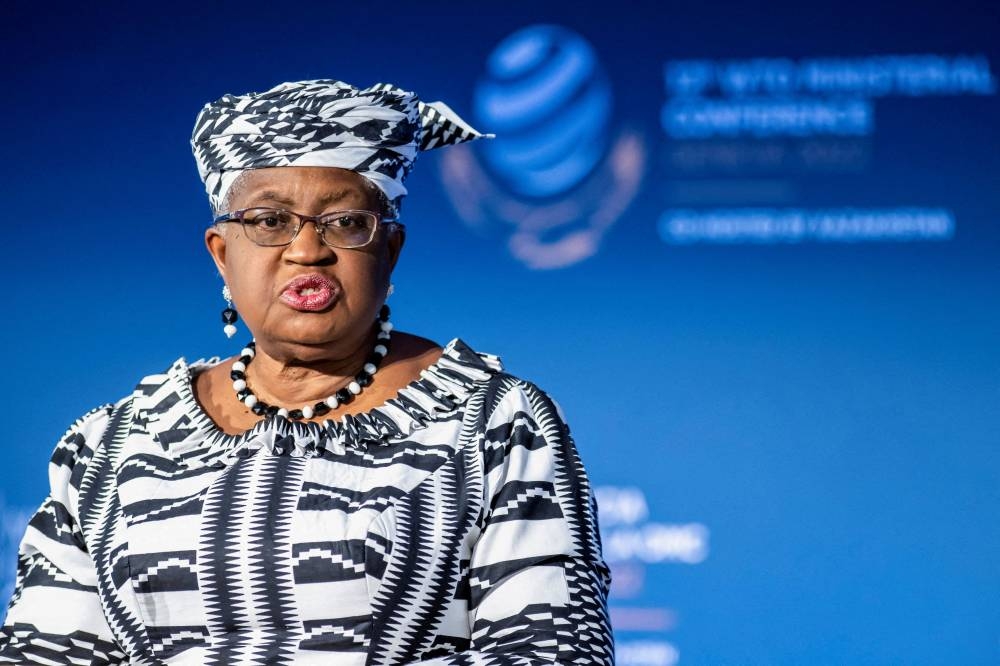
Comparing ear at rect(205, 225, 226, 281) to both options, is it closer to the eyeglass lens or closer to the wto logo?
the eyeglass lens

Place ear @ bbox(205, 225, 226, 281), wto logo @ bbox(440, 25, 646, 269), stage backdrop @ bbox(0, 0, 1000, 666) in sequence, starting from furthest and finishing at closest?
wto logo @ bbox(440, 25, 646, 269)
stage backdrop @ bbox(0, 0, 1000, 666)
ear @ bbox(205, 225, 226, 281)

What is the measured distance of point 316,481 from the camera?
144 centimetres

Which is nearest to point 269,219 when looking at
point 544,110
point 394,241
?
point 394,241

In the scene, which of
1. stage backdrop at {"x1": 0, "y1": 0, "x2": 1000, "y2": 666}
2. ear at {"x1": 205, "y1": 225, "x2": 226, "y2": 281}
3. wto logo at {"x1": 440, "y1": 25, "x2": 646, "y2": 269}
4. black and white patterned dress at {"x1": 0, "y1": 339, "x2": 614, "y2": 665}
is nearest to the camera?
black and white patterned dress at {"x1": 0, "y1": 339, "x2": 614, "y2": 665}

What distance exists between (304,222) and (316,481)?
0.98 feet

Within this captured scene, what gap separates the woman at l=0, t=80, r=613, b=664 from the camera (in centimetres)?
139

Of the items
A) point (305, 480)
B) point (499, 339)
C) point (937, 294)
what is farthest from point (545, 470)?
point (937, 294)

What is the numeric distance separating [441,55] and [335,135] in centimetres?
201

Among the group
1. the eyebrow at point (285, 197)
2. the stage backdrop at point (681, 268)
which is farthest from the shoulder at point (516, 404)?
the stage backdrop at point (681, 268)

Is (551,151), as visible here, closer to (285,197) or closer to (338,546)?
(285,197)

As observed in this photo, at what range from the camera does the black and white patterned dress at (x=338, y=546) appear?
1.38 meters

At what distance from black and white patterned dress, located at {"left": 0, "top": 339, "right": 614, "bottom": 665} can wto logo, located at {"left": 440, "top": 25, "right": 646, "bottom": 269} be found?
73.7 inches

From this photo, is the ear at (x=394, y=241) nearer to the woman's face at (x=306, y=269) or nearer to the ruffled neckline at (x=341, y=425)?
the woman's face at (x=306, y=269)

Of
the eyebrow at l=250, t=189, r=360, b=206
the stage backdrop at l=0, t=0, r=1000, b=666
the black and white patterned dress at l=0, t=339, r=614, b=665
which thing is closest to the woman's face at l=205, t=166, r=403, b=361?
the eyebrow at l=250, t=189, r=360, b=206
